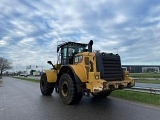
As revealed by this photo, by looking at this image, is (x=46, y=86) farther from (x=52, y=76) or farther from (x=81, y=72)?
(x=81, y=72)

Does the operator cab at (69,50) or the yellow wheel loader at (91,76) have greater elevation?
the operator cab at (69,50)

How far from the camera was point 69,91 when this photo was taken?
10.5m

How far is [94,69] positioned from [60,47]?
12.8 feet

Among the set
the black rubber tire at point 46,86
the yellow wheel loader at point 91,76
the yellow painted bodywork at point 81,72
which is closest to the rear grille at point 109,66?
the yellow wheel loader at point 91,76

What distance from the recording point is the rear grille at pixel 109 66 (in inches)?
390

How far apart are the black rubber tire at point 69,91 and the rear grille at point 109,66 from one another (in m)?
1.44

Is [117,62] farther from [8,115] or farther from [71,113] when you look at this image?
[8,115]

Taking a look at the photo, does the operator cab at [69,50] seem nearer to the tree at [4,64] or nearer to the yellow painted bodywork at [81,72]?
the yellow painted bodywork at [81,72]

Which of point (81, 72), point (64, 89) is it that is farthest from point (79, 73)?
point (64, 89)

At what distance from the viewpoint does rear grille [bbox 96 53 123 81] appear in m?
9.90

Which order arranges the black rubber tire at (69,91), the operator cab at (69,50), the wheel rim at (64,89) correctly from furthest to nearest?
the operator cab at (69,50), the wheel rim at (64,89), the black rubber tire at (69,91)

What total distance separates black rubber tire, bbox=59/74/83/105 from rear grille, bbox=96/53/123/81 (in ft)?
4.71

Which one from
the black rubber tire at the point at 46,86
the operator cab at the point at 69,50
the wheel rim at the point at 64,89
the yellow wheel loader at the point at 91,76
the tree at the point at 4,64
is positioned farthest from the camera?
the tree at the point at 4,64

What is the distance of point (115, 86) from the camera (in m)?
9.78
